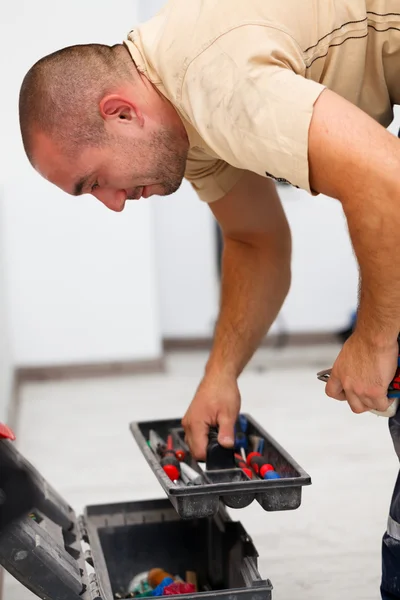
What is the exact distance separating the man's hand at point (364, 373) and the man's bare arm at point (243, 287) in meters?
0.37

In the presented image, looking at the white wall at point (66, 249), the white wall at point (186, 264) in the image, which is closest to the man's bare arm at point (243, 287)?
the white wall at point (66, 249)

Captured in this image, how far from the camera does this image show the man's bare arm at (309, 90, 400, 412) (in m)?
1.14

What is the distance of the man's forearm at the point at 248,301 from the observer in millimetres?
1742

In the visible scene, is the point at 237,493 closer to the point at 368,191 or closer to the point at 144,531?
the point at 144,531

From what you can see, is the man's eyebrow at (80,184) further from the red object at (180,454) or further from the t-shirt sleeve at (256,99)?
the red object at (180,454)

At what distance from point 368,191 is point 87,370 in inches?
118

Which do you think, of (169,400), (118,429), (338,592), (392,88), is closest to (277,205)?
(392,88)

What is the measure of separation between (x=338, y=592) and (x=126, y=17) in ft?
8.98

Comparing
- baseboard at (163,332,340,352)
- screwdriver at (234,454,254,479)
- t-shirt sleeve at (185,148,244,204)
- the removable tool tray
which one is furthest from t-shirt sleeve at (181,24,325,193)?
baseboard at (163,332,340,352)

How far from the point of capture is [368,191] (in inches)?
45.3

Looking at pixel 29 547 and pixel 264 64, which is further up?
pixel 264 64

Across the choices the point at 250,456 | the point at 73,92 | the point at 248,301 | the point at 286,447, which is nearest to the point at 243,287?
the point at 248,301

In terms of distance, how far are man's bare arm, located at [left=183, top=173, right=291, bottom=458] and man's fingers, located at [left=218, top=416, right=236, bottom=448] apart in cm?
2

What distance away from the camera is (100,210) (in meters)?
3.90
